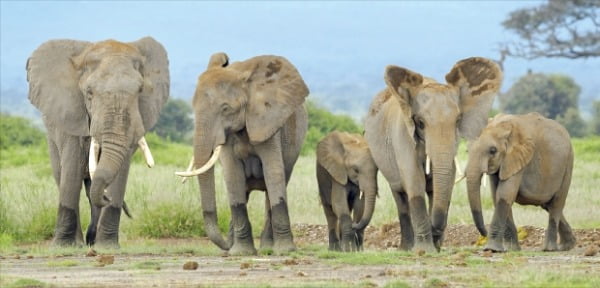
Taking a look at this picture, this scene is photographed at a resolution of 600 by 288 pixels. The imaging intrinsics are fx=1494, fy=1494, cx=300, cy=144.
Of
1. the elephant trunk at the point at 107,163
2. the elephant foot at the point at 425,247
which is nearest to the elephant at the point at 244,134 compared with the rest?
the elephant trunk at the point at 107,163

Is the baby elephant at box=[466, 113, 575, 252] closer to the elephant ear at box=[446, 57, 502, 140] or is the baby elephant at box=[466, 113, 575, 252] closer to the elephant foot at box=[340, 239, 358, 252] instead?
the elephant ear at box=[446, 57, 502, 140]

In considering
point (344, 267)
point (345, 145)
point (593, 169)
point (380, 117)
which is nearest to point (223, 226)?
point (345, 145)

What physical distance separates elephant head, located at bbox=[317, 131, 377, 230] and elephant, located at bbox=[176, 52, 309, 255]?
1457 mm

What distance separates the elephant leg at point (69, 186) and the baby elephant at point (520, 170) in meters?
3.70

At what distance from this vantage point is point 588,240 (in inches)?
646

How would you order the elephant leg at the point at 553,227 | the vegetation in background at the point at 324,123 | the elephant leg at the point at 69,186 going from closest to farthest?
the elephant leg at the point at 69,186 → the elephant leg at the point at 553,227 → the vegetation in background at the point at 324,123

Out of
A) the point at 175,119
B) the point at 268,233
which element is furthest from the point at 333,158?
the point at 175,119

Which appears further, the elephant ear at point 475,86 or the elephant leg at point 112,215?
the elephant leg at point 112,215

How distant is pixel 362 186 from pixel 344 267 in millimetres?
3949

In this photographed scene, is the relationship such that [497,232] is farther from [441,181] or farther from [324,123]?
[324,123]

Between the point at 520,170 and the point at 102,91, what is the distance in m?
4.23

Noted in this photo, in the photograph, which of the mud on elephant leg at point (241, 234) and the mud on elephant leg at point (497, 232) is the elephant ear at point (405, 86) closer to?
the mud on elephant leg at point (497, 232)

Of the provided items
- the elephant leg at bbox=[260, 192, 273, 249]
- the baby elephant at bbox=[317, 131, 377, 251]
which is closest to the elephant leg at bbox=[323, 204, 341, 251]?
the baby elephant at bbox=[317, 131, 377, 251]

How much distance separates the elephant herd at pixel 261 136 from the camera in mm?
12859
